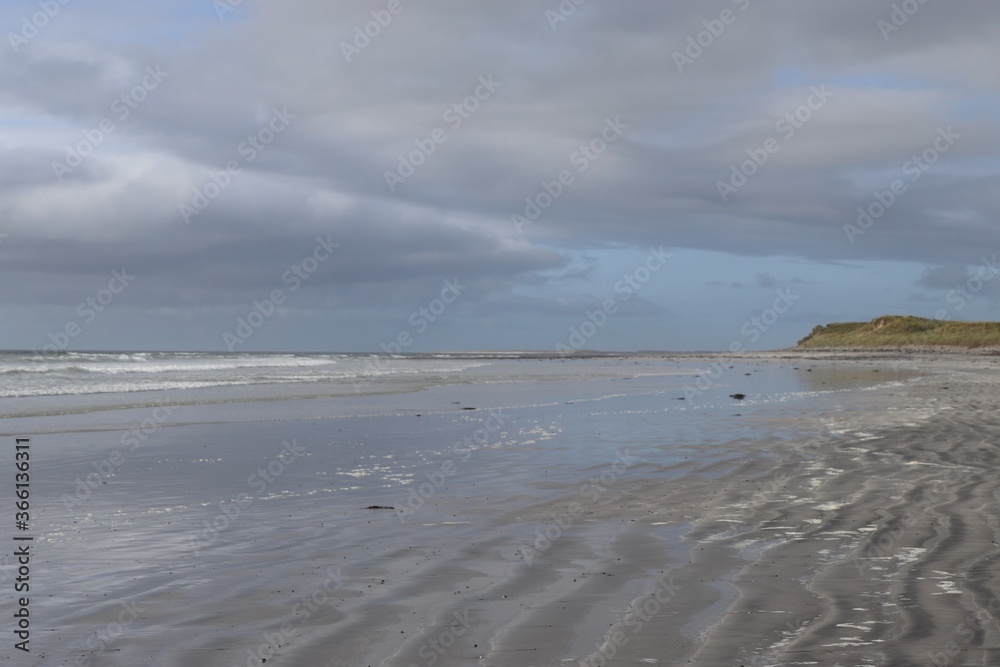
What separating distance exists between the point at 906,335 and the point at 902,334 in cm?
177

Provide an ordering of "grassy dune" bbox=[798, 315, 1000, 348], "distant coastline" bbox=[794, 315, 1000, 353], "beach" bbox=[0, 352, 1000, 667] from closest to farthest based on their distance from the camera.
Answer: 1. "beach" bbox=[0, 352, 1000, 667]
2. "distant coastline" bbox=[794, 315, 1000, 353]
3. "grassy dune" bbox=[798, 315, 1000, 348]

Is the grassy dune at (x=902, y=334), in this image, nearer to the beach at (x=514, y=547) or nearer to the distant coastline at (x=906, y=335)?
the distant coastline at (x=906, y=335)

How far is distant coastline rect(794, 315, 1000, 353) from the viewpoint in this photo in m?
110

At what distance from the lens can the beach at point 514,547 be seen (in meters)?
5.75

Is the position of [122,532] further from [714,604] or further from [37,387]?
[37,387]

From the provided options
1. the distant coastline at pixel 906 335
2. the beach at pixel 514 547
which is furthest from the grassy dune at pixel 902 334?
the beach at pixel 514 547

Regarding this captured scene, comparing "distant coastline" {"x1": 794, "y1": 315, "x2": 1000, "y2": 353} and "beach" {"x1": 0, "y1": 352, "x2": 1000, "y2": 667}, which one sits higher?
"distant coastline" {"x1": 794, "y1": 315, "x2": 1000, "y2": 353}

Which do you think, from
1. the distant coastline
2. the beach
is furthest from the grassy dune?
the beach

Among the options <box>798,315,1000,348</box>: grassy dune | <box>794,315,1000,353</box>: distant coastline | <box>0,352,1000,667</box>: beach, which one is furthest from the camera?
<box>798,315,1000,348</box>: grassy dune

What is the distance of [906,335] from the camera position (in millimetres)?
126500

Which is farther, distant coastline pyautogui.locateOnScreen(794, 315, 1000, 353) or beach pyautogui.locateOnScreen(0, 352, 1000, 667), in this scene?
distant coastline pyautogui.locateOnScreen(794, 315, 1000, 353)

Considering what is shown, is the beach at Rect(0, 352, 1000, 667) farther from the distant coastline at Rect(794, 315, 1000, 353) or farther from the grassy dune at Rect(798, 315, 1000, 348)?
the grassy dune at Rect(798, 315, 1000, 348)

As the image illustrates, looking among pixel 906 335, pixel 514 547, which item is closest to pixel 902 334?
pixel 906 335

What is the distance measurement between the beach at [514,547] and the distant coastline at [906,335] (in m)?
97.0
